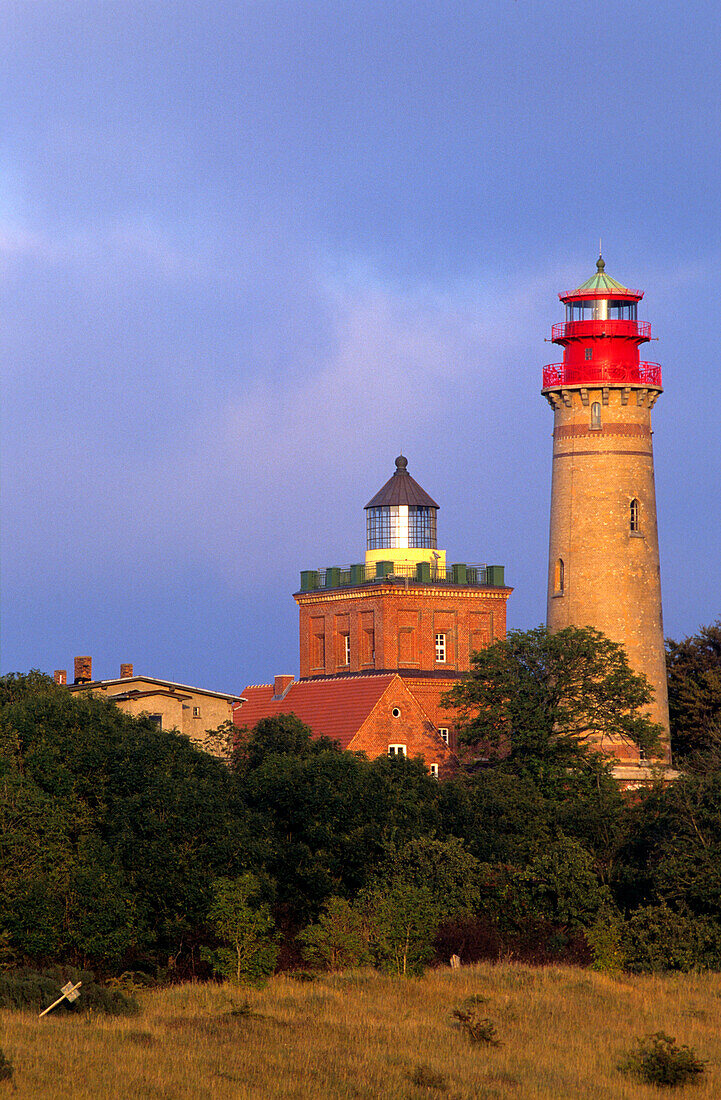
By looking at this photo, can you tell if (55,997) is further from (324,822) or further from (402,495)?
(402,495)

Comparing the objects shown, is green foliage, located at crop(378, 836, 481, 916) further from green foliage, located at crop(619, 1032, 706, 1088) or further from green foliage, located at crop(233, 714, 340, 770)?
green foliage, located at crop(619, 1032, 706, 1088)

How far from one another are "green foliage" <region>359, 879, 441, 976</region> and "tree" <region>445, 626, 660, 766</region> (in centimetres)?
1381

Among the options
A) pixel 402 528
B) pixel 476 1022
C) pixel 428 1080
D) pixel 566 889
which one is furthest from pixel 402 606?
pixel 428 1080

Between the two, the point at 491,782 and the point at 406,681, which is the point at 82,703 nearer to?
the point at 491,782

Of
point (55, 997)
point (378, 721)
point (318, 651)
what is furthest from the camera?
point (318, 651)

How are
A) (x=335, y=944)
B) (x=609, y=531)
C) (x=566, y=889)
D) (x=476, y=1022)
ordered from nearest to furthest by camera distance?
(x=476, y=1022)
(x=335, y=944)
(x=566, y=889)
(x=609, y=531)

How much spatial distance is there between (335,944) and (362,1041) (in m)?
8.84

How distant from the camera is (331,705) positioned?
6862cm

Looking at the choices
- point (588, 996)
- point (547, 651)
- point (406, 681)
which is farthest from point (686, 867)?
point (406, 681)

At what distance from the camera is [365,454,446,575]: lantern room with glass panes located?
8288 cm

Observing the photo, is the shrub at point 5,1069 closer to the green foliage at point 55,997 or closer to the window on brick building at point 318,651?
the green foliage at point 55,997

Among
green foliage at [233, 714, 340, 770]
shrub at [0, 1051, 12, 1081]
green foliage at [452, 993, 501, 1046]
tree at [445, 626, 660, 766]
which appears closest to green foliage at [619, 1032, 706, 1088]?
green foliage at [452, 993, 501, 1046]

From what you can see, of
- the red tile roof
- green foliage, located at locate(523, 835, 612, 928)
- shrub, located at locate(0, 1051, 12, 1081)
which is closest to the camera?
shrub, located at locate(0, 1051, 12, 1081)

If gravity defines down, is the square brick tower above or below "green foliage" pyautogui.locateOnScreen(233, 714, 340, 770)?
above
